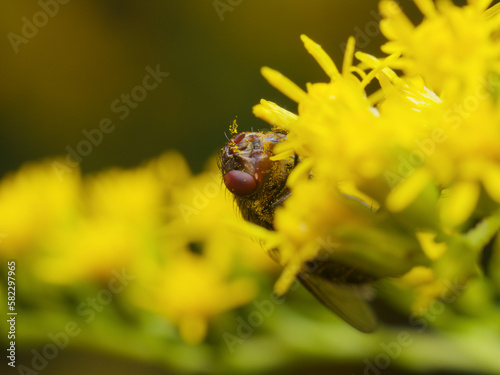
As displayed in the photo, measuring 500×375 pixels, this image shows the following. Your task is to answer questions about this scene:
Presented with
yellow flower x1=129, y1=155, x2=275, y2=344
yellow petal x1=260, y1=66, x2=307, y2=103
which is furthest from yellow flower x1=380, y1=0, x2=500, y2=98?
yellow flower x1=129, y1=155, x2=275, y2=344

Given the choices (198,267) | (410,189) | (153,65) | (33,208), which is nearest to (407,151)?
(410,189)

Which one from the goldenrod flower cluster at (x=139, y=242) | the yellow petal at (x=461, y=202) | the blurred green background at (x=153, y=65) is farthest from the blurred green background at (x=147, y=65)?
the yellow petal at (x=461, y=202)

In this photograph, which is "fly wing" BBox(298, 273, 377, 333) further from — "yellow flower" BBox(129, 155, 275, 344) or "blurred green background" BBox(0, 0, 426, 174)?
"blurred green background" BBox(0, 0, 426, 174)

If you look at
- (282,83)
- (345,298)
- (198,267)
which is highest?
(282,83)

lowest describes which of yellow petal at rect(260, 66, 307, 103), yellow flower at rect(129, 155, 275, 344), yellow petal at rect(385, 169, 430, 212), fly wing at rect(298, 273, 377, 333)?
yellow flower at rect(129, 155, 275, 344)

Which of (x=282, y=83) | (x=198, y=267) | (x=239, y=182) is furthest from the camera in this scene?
(x=198, y=267)

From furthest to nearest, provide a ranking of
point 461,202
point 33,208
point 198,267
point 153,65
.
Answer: point 153,65, point 33,208, point 198,267, point 461,202

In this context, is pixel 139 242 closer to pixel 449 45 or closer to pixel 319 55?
pixel 319 55
